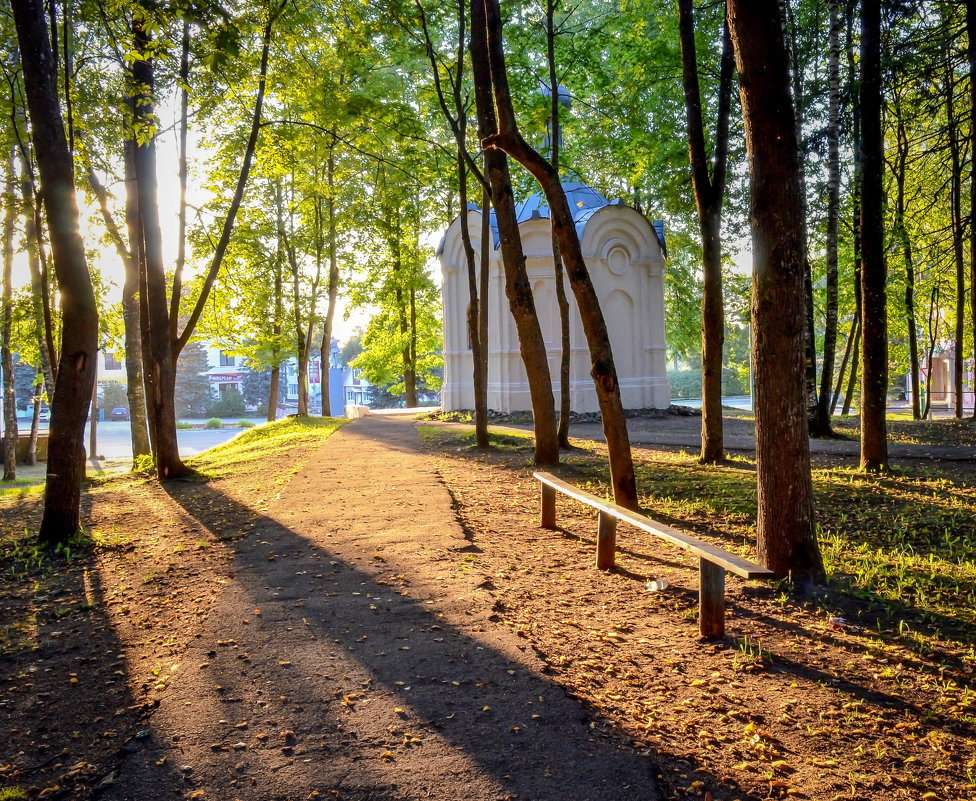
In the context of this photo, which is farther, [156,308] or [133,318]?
[133,318]

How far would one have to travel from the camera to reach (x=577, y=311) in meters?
24.6

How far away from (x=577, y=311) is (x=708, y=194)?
13404mm

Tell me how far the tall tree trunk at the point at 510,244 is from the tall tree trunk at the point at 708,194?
98.7 inches

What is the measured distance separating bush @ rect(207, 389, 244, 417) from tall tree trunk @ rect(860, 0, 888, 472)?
178 ft

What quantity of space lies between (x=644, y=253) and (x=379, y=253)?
407 inches

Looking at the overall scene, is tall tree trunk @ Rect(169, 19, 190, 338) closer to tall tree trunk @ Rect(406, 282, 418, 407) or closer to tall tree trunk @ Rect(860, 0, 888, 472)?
tall tree trunk @ Rect(860, 0, 888, 472)

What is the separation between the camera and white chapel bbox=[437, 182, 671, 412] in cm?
2448

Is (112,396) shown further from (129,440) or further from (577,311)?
(577,311)

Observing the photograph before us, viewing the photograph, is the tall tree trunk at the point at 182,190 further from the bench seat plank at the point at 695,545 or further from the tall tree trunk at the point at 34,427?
the tall tree trunk at the point at 34,427

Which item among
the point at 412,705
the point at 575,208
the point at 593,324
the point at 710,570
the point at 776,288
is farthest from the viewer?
the point at 575,208

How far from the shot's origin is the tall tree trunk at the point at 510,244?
1137 cm

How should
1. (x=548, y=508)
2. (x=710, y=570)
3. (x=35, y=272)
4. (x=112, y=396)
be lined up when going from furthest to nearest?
(x=112, y=396) → (x=35, y=272) → (x=548, y=508) → (x=710, y=570)

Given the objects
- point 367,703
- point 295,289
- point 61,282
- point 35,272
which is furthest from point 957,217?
point 35,272

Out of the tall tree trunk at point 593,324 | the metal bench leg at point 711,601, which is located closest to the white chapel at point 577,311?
the tall tree trunk at point 593,324
